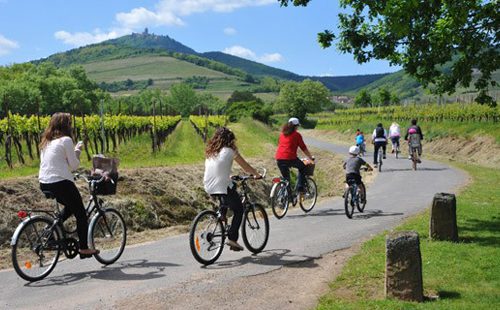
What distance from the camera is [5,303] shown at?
613 cm

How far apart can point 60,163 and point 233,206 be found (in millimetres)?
2629

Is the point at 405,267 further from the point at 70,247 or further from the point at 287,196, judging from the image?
the point at 287,196

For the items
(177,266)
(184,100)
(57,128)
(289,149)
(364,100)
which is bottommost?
(177,266)

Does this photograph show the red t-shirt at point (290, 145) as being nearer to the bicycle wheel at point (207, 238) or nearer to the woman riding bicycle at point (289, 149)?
the woman riding bicycle at point (289, 149)

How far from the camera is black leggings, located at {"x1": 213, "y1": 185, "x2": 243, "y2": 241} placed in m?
7.80

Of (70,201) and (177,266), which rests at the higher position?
(70,201)

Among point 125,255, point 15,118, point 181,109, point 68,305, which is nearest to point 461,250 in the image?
point 125,255

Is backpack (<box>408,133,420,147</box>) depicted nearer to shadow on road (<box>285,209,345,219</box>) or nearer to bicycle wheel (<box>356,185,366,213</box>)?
shadow on road (<box>285,209,345,219</box>)

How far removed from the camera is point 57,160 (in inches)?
272

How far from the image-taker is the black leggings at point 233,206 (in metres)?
7.80

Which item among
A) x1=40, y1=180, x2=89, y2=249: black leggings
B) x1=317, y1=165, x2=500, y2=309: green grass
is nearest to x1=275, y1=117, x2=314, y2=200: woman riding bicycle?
x1=317, y1=165, x2=500, y2=309: green grass

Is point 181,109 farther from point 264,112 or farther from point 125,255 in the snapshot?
point 125,255

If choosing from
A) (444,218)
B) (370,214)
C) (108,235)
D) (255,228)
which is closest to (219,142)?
(255,228)

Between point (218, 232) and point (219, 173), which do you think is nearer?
point (219, 173)
